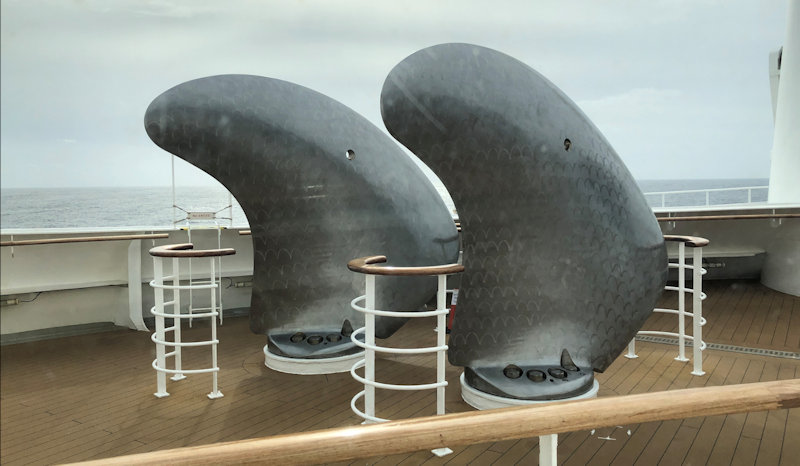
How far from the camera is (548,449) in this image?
655 millimetres

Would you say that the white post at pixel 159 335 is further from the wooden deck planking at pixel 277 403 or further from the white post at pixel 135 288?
the white post at pixel 135 288

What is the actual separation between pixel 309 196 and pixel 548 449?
2.41m

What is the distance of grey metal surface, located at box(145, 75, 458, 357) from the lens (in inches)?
110

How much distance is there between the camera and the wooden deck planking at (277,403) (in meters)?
1.80

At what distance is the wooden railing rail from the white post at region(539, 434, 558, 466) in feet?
0.17

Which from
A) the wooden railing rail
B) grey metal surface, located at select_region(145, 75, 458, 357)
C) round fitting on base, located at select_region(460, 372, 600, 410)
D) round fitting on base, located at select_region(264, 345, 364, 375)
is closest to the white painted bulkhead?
grey metal surface, located at select_region(145, 75, 458, 357)

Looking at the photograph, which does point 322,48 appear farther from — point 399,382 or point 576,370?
point 576,370

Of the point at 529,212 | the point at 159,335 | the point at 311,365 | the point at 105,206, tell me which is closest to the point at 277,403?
the point at 311,365

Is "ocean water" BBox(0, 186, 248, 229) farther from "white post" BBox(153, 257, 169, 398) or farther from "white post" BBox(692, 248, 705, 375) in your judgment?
"white post" BBox(692, 248, 705, 375)

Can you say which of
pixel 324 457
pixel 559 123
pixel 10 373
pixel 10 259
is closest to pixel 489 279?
pixel 559 123

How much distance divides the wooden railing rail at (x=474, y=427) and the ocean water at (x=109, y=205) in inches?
92.0

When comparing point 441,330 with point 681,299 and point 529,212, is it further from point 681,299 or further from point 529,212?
point 681,299

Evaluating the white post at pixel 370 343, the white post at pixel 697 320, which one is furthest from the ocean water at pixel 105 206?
the white post at pixel 697 320

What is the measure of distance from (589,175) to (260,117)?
63.9 inches
